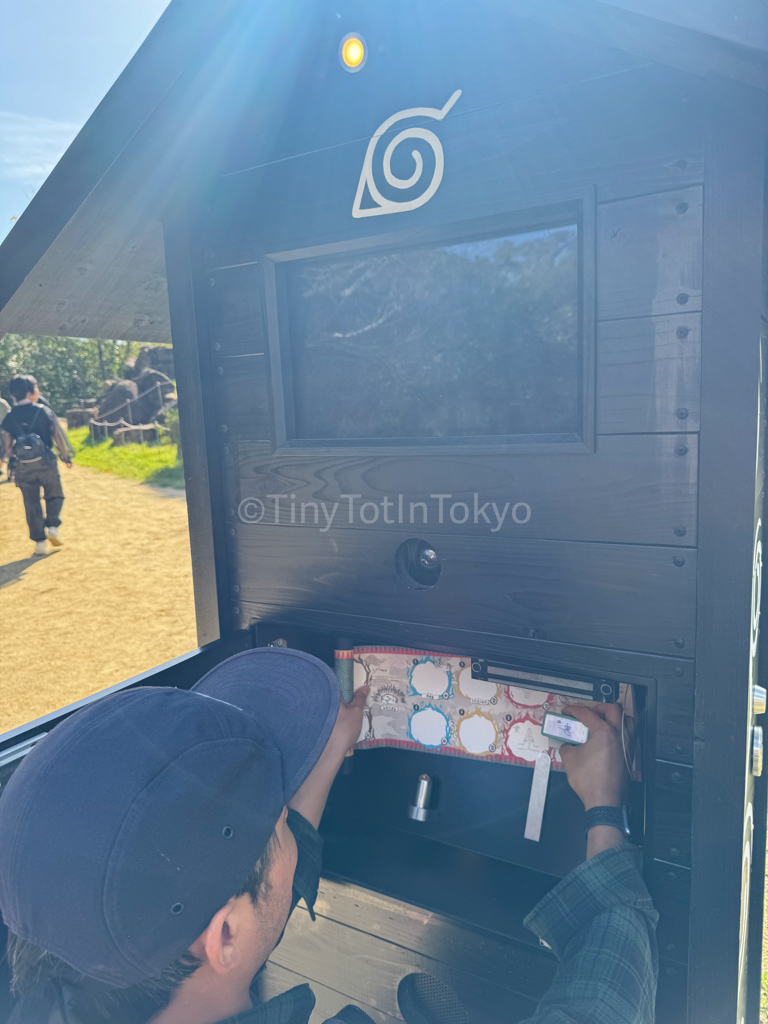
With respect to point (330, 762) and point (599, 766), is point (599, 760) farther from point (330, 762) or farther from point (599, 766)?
point (330, 762)

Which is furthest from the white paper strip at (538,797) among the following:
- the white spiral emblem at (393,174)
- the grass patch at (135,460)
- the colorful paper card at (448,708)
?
the grass patch at (135,460)

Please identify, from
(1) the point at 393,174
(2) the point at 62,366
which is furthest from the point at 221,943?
(2) the point at 62,366

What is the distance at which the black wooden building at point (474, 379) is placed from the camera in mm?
1144

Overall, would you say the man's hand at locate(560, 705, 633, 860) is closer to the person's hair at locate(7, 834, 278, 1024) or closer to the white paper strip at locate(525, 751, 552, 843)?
the white paper strip at locate(525, 751, 552, 843)

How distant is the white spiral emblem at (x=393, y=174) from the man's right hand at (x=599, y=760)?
104 cm

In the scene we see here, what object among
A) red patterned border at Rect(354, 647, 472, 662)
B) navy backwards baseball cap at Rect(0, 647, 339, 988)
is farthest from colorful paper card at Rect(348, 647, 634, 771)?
navy backwards baseball cap at Rect(0, 647, 339, 988)

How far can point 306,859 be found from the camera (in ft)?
4.46

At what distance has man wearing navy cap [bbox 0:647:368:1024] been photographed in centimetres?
86

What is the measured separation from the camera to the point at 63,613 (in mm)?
6434

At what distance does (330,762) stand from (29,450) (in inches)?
265

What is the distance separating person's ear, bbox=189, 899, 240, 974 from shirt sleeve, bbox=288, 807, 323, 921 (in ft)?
1.19

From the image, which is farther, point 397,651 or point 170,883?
point 397,651

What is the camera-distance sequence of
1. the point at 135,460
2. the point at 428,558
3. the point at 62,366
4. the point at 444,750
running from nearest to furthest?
1. the point at 428,558
2. the point at 444,750
3. the point at 135,460
4. the point at 62,366

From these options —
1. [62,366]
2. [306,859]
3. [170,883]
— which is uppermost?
[62,366]
